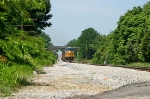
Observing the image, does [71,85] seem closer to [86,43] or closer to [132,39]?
[132,39]

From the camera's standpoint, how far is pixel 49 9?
45062mm

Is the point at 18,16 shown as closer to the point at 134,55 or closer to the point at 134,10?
the point at 134,55

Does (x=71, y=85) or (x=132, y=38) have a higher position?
(x=132, y=38)

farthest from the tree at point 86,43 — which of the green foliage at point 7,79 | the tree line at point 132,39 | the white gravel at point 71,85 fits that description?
the green foliage at point 7,79

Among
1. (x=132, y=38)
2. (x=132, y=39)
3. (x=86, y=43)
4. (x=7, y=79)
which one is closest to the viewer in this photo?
(x=7, y=79)

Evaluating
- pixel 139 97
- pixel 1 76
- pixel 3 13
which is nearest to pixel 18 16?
pixel 3 13

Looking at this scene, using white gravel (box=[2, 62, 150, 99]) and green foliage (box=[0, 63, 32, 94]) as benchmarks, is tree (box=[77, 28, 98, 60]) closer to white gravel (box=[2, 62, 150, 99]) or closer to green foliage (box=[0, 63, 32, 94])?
white gravel (box=[2, 62, 150, 99])

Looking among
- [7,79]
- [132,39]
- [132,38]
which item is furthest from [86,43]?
[7,79]

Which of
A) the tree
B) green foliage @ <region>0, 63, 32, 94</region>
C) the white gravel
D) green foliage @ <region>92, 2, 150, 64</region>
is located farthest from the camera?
the tree

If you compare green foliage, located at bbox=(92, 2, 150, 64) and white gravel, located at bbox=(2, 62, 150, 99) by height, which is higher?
green foliage, located at bbox=(92, 2, 150, 64)

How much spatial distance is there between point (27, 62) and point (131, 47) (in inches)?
1734

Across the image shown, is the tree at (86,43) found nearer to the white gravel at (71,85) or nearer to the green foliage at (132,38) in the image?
the green foliage at (132,38)

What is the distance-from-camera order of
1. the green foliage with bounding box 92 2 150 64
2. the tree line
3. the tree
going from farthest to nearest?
1. the tree
2. the green foliage with bounding box 92 2 150 64
3. the tree line

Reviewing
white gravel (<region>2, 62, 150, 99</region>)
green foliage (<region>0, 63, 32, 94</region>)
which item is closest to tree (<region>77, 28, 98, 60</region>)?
white gravel (<region>2, 62, 150, 99</region>)
